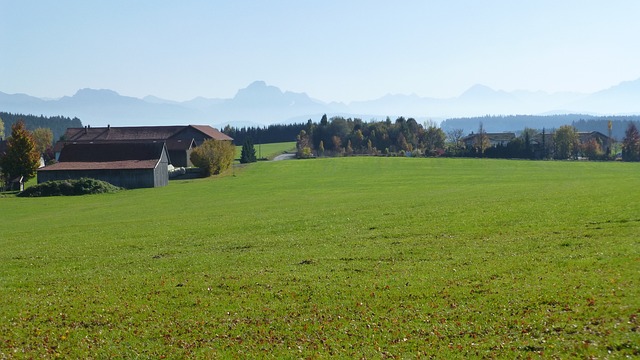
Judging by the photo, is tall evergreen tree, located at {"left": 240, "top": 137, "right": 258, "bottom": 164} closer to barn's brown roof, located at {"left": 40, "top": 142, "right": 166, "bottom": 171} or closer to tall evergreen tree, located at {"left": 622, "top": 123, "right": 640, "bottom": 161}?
barn's brown roof, located at {"left": 40, "top": 142, "right": 166, "bottom": 171}

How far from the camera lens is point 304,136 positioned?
576ft

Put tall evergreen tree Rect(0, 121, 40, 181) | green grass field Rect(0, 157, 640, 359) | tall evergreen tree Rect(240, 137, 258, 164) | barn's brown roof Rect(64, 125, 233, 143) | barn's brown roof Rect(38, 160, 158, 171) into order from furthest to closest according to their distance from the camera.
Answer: barn's brown roof Rect(64, 125, 233, 143) → tall evergreen tree Rect(240, 137, 258, 164) → tall evergreen tree Rect(0, 121, 40, 181) → barn's brown roof Rect(38, 160, 158, 171) → green grass field Rect(0, 157, 640, 359)

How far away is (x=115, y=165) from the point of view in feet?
271

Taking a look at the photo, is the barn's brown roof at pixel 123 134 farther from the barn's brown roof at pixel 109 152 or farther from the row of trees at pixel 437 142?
the barn's brown roof at pixel 109 152

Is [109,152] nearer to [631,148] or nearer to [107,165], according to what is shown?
[107,165]

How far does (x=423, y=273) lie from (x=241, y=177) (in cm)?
7439

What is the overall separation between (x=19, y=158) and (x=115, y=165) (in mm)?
17915

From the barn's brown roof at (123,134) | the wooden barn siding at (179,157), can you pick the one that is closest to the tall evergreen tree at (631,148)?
the barn's brown roof at (123,134)

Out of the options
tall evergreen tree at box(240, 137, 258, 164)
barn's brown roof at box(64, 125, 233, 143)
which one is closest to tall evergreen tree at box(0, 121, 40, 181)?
barn's brown roof at box(64, 125, 233, 143)

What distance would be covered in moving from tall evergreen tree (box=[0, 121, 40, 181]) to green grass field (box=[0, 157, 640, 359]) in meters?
61.5

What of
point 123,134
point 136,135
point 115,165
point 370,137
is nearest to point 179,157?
point 136,135

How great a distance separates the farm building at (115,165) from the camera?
81.1 meters

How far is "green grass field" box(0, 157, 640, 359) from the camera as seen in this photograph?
12578 mm

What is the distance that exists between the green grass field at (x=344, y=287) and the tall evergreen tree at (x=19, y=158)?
61.5 meters
